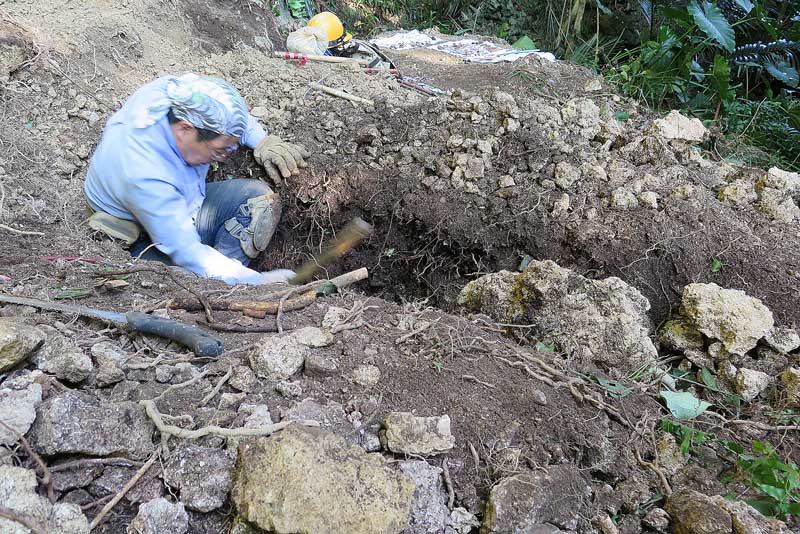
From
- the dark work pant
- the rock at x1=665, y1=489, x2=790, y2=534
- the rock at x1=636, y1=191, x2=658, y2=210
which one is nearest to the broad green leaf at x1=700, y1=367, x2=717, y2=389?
the rock at x1=665, y1=489, x2=790, y2=534

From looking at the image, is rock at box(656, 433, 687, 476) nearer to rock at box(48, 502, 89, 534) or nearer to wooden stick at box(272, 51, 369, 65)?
rock at box(48, 502, 89, 534)

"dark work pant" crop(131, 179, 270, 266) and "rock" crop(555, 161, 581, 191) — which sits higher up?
"rock" crop(555, 161, 581, 191)

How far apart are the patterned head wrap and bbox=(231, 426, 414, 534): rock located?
1386 millimetres

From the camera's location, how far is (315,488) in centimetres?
116

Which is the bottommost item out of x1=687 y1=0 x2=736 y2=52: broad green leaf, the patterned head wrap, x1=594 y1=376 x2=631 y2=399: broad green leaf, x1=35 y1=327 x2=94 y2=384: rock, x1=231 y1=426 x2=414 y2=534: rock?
x1=594 y1=376 x2=631 y2=399: broad green leaf

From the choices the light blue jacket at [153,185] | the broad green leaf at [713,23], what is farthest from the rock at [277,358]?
the broad green leaf at [713,23]

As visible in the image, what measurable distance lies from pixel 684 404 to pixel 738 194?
1.38m

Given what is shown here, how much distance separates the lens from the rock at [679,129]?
9.76ft

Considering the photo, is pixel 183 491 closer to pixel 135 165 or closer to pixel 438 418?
pixel 438 418

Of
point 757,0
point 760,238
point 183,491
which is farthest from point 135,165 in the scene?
point 757,0

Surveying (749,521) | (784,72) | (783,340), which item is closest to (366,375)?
(749,521)

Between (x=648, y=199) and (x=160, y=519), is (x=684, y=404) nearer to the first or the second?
(x=648, y=199)

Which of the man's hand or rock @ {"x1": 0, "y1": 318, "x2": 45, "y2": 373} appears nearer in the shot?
rock @ {"x1": 0, "y1": 318, "x2": 45, "y2": 373}

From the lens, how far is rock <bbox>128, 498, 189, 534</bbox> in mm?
1130
